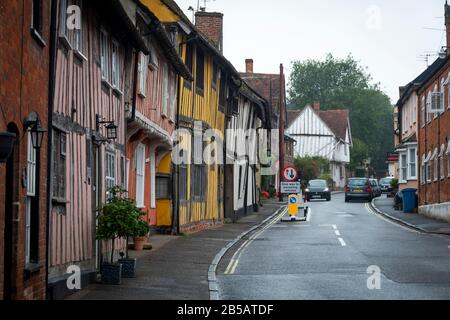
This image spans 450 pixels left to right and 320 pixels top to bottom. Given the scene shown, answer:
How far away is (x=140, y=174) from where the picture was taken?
23.1 meters

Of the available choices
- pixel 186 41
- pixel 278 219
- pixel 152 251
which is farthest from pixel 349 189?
pixel 152 251

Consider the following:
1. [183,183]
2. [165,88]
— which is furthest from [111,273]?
[183,183]

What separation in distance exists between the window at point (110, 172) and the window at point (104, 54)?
1.68m

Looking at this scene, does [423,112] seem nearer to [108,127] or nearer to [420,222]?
[420,222]

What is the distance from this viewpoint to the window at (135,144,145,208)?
2284 cm

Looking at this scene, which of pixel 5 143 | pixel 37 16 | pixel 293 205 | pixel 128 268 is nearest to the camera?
pixel 5 143

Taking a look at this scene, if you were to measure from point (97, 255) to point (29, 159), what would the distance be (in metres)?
4.94

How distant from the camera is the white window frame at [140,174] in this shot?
75.0 ft

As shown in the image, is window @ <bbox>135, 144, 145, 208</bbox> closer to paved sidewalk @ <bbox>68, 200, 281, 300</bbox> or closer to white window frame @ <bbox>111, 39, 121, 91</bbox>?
paved sidewalk @ <bbox>68, 200, 281, 300</bbox>

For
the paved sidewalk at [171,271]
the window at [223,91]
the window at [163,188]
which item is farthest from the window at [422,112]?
the window at [163,188]

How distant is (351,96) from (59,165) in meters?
99.4

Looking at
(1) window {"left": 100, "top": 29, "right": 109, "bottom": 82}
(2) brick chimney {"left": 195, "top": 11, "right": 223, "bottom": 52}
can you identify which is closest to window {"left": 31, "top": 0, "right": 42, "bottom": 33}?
(1) window {"left": 100, "top": 29, "right": 109, "bottom": 82}

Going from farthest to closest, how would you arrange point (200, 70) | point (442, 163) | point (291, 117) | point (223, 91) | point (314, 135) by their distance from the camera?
point (291, 117), point (314, 135), point (442, 163), point (223, 91), point (200, 70)
